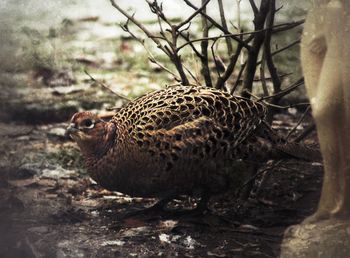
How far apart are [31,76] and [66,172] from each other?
376 millimetres

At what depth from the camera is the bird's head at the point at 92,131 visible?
279 cm

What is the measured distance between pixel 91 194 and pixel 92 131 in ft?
0.77

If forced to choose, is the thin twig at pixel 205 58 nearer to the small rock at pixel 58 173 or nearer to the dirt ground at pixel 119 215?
the dirt ground at pixel 119 215

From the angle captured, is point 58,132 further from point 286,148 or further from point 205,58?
point 286,148

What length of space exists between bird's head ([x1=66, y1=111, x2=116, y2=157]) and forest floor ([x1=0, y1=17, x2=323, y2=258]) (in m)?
0.15

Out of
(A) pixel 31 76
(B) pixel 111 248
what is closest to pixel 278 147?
(B) pixel 111 248

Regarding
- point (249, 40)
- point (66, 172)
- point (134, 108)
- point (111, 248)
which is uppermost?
point (249, 40)

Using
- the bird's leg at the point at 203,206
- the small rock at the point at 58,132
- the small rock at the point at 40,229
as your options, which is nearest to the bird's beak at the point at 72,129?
the small rock at the point at 58,132

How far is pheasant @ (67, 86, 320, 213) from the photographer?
272 centimetres

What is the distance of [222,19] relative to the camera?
2840mm

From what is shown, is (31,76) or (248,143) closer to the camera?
(248,143)

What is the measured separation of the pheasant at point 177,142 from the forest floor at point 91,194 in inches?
Answer: 3.0

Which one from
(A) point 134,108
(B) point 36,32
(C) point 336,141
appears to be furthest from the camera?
(B) point 36,32

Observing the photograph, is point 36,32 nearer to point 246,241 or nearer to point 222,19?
point 222,19
